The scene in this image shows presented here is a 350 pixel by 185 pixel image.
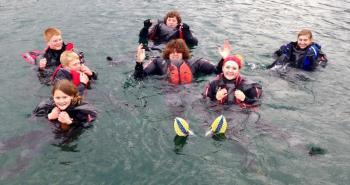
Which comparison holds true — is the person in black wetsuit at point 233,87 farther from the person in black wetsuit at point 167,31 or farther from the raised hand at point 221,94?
the person in black wetsuit at point 167,31

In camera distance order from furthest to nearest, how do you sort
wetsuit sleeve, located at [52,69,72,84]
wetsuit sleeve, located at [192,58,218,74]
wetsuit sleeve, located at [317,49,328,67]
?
1. wetsuit sleeve, located at [317,49,328,67]
2. wetsuit sleeve, located at [192,58,218,74]
3. wetsuit sleeve, located at [52,69,72,84]

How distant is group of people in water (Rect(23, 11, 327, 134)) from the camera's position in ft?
27.9

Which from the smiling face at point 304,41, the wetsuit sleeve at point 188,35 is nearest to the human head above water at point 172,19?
the wetsuit sleeve at point 188,35

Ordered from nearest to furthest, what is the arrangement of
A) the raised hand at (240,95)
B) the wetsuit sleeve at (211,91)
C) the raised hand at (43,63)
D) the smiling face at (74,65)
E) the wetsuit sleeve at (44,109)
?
the wetsuit sleeve at (44,109) < the raised hand at (240,95) < the wetsuit sleeve at (211,91) < the smiling face at (74,65) < the raised hand at (43,63)

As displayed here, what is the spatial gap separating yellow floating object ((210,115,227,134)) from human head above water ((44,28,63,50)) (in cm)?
544

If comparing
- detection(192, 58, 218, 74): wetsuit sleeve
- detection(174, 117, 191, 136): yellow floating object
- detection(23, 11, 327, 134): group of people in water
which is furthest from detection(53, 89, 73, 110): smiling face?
detection(192, 58, 218, 74): wetsuit sleeve

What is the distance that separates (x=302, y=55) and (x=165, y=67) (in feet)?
13.6

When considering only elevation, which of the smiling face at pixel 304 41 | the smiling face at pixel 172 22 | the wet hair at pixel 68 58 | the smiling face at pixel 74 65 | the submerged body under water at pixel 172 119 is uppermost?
the smiling face at pixel 172 22

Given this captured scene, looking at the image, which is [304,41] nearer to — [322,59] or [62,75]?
[322,59]

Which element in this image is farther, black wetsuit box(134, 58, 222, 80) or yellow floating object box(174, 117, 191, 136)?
black wetsuit box(134, 58, 222, 80)

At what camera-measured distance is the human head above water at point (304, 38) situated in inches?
468

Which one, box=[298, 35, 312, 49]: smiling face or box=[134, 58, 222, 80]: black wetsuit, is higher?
box=[298, 35, 312, 49]: smiling face

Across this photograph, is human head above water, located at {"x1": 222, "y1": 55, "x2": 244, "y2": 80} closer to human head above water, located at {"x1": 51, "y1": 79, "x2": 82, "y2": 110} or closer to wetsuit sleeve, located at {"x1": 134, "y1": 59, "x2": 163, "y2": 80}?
wetsuit sleeve, located at {"x1": 134, "y1": 59, "x2": 163, "y2": 80}

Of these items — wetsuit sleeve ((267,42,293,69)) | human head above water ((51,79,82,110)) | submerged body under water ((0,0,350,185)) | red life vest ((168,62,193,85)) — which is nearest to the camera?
submerged body under water ((0,0,350,185))
